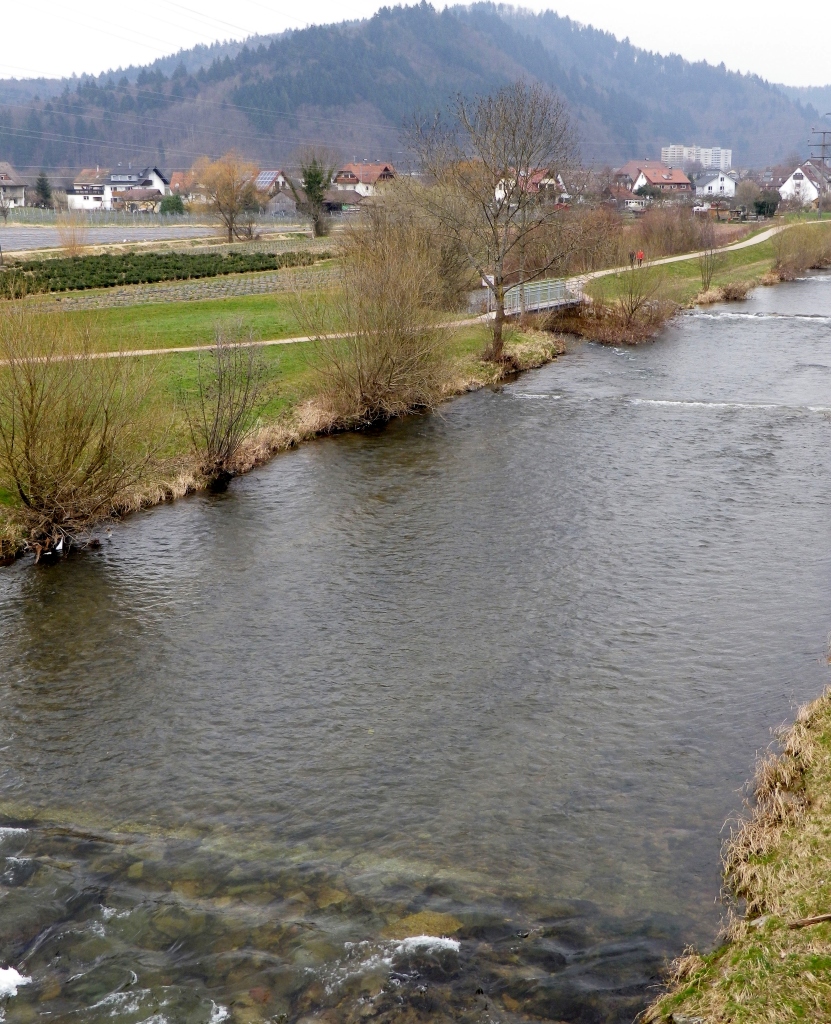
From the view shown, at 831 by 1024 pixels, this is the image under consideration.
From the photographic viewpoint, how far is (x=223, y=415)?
19297mm

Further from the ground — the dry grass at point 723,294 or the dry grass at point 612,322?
the dry grass at point 723,294

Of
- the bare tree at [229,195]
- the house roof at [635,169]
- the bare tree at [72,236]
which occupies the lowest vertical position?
the bare tree at [72,236]

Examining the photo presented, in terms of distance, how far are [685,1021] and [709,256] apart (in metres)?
48.3

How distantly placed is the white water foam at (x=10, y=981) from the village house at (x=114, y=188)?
491 feet

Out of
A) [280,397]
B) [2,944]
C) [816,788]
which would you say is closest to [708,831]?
[816,788]

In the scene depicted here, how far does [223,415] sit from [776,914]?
1483 cm

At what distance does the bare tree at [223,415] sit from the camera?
19141 millimetres

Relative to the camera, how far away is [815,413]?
24328mm

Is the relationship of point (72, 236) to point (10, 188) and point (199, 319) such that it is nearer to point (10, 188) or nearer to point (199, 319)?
point (199, 319)

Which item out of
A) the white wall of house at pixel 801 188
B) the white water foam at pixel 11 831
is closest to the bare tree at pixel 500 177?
the white water foam at pixel 11 831

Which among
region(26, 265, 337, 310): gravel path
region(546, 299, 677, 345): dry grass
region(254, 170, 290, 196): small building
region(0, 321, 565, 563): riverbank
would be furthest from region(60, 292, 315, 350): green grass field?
region(254, 170, 290, 196): small building

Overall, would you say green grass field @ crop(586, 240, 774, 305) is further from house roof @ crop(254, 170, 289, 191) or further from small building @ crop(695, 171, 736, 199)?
small building @ crop(695, 171, 736, 199)

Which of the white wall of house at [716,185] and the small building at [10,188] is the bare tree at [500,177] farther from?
the white wall of house at [716,185]

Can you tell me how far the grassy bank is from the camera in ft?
19.8
